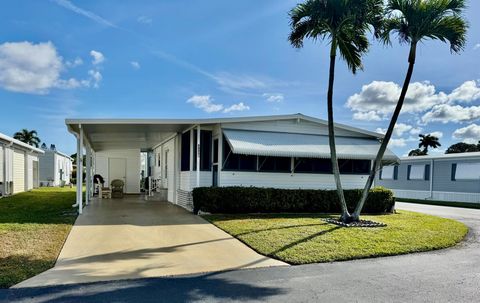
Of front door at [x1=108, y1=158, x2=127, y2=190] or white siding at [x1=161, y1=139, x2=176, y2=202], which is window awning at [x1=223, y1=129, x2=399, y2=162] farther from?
front door at [x1=108, y1=158, x2=127, y2=190]

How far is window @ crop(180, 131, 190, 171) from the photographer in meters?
14.6

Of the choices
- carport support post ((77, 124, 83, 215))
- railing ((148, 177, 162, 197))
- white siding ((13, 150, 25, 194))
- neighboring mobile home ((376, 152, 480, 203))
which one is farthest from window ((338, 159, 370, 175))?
white siding ((13, 150, 25, 194))

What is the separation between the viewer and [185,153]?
1506 cm

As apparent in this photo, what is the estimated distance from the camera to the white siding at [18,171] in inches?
865

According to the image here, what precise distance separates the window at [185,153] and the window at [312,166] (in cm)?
427

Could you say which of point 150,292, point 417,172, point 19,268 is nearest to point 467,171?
point 417,172

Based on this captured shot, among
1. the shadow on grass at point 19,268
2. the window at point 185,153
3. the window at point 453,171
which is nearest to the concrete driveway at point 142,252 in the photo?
the shadow on grass at point 19,268

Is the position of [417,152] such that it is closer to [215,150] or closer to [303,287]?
[215,150]

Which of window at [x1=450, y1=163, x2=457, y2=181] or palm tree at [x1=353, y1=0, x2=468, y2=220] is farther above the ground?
palm tree at [x1=353, y1=0, x2=468, y2=220]

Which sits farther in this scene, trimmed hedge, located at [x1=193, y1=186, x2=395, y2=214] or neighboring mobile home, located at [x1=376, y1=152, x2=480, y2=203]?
neighboring mobile home, located at [x1=376, y1=152, x2=480, y2=203]

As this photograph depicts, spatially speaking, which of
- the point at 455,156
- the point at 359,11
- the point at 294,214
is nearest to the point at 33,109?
the point at 294,214

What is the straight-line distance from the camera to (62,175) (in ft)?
126

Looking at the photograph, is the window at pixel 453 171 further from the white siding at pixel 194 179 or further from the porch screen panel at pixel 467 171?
the white siding at pixel 194 179

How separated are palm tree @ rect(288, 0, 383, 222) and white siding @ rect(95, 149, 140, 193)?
14976mm
